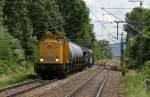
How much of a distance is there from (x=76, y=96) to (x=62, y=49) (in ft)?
59.2

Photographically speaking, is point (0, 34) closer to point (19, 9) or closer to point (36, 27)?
point (19, 9)

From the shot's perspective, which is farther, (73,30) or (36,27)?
(73,30)

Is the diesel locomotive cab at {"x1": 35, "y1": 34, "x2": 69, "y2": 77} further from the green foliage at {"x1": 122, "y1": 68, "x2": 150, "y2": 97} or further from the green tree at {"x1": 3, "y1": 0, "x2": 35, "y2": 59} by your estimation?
the green tree at {"x1": 3, "y1": 0, "x2": 35, "y2": 59}

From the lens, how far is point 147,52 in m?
75.5

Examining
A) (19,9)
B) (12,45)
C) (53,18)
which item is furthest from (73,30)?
(12,45)

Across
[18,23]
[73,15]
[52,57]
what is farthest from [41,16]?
[73,15]

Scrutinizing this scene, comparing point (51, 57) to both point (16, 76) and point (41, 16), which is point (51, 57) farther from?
point (41, 16)

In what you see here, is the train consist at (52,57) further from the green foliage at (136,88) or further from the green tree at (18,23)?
the green tree at (18,23)

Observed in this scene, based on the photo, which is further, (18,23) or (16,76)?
(18,23)

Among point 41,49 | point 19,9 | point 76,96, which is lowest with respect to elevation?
point 76,96

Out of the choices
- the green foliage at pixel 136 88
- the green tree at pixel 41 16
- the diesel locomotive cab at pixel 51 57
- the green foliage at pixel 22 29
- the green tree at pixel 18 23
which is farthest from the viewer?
the green tree at pixel 41 16

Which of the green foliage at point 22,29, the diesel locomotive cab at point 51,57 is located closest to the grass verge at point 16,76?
the green foliage at point 22,29

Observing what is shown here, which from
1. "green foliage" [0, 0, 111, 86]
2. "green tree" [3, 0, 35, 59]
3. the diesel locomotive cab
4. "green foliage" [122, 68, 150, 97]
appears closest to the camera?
"green foliage" [122, 68, 150, 97]

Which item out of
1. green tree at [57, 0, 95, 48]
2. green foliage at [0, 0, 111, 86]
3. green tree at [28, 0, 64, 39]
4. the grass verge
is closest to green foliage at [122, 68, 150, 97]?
the grass verge
